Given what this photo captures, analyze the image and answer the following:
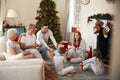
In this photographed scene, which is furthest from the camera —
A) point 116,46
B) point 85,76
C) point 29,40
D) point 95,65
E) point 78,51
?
point 78,51

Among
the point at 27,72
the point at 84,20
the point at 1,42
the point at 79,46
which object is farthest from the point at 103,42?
the point at 27,72

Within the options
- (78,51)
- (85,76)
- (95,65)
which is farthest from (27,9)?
(85,76)

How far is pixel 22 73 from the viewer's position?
10.0 feet

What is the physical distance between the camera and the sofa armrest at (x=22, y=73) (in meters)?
2.96

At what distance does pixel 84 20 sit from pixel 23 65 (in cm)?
397

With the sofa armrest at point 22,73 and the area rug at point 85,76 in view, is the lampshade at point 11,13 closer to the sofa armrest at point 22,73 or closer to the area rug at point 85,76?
the area rug at point 85,76

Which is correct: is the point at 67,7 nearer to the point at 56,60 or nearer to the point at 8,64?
the point at 56,60

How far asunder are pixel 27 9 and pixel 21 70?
5.25 m

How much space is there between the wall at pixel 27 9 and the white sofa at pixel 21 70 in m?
4.99

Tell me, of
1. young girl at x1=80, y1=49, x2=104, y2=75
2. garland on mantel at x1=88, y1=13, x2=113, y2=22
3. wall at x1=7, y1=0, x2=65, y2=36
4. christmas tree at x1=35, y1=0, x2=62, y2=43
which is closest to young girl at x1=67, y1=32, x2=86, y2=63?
young girl at x1=80, y1=49, x2=104, y2=75

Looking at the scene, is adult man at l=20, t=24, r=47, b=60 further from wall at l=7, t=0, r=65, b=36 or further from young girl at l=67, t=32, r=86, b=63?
wall at l=7, t=0, r=65, b=36

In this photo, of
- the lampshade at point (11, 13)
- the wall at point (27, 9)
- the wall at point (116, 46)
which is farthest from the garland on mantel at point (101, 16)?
the wall at point (116, 46)

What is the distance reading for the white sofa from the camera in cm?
297

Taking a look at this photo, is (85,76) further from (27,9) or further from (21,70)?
(27,9)
